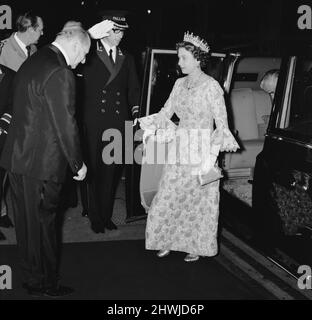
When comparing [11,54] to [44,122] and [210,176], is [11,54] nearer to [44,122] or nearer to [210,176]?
[44,122]

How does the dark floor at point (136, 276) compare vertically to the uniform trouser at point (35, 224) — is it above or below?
below

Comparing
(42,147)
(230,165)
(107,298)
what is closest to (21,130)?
(42,147)

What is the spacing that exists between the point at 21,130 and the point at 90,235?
6.52 ft

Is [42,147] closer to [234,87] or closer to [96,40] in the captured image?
[96,40]

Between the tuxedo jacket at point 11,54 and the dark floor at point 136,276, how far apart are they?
170 cm

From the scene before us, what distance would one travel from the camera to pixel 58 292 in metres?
3.61

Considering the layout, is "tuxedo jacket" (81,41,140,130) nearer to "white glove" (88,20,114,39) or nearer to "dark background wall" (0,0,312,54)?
"white glove" (88,20,114,39)

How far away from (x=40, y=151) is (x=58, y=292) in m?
1.08

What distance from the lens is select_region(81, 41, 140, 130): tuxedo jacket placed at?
4703 mm

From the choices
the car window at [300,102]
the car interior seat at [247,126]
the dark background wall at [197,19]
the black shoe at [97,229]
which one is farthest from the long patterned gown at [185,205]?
the dark background wall at [197,19]

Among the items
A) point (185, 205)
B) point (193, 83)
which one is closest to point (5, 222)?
point (185, 205)

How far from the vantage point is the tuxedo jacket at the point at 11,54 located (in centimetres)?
466

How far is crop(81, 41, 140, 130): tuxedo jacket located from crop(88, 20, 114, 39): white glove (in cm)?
13

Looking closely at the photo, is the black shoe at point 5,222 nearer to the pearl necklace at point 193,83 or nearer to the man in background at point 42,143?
the man in background at point 42,143
